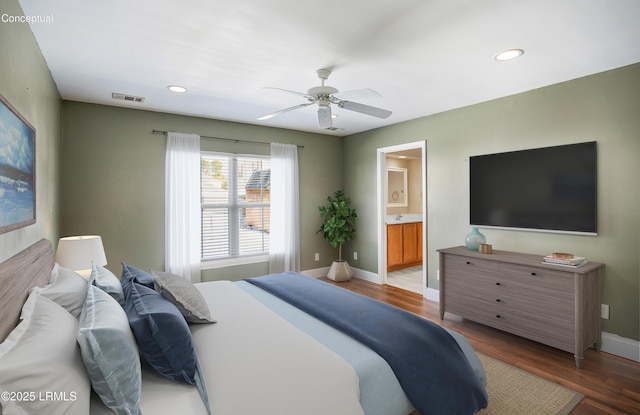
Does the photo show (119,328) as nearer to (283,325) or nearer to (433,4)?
(283,325)

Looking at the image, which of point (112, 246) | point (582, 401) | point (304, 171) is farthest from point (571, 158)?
point (112, 246)

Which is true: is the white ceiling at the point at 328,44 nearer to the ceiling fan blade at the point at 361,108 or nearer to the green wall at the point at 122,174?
the ceiling fan blade at the point at 361,108

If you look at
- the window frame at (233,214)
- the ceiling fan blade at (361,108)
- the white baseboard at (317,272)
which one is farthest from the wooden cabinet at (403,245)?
the ceiling fan blade at (361,108)

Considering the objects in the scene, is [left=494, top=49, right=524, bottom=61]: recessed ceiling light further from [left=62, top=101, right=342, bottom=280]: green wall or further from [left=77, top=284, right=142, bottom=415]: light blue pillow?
[left=62, top=101, right=342, bottom=280]: green wall

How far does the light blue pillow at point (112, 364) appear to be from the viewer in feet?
3.84

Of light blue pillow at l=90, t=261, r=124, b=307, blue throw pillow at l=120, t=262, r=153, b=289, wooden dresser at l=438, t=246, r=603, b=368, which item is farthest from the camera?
wooden dresser at l=438, t=246, r=603, b=368

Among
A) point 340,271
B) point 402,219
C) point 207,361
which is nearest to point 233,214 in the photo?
point 340,271

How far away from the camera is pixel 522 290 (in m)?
2.97

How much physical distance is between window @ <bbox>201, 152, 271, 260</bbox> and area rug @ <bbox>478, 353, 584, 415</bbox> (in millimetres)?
3534

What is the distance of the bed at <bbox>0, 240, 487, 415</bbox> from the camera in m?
1.08

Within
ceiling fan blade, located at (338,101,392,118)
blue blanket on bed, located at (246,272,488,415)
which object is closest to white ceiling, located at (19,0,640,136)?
ceiling fan blade, located at (338,101,392,118)

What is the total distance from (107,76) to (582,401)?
4.56m

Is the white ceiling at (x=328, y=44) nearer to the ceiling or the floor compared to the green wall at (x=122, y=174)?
nearer to the ceiling

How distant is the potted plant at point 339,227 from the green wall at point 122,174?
150 cm
